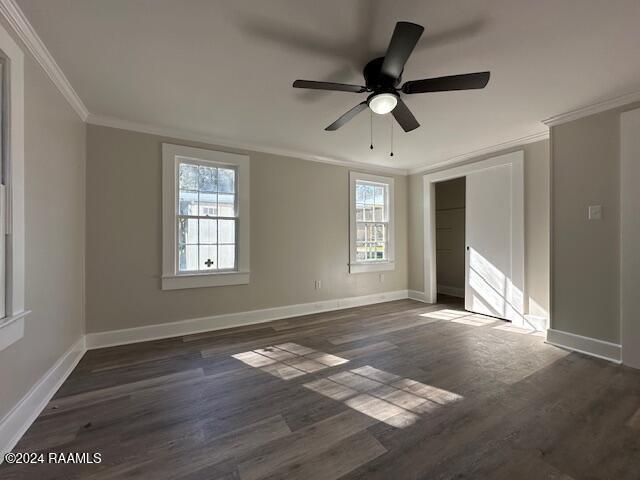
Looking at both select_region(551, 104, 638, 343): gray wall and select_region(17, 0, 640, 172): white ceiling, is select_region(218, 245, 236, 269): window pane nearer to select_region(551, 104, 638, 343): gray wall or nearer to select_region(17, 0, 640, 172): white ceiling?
select_region(17, 0, 640, 172): white ceiling

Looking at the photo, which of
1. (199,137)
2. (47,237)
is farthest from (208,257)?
(47,237)

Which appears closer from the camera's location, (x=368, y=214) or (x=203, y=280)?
(x=203, y=280)

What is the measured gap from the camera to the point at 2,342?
1.46 m

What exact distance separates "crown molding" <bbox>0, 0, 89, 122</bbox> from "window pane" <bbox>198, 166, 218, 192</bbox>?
130 centimetres

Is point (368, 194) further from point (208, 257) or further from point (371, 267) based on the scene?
point (208, 257)

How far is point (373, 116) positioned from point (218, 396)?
2904mm

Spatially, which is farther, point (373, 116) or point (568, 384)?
point (373, 116)

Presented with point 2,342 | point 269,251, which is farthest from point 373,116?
point 2,342

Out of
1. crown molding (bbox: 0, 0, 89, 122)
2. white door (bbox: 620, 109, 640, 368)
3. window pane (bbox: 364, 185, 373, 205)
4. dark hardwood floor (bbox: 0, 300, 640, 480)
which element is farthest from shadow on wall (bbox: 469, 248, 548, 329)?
crown molding (bbox: 0, 0, 89, 122)

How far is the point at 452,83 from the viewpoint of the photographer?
5.76ft

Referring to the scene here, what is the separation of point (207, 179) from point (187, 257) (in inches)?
40.6

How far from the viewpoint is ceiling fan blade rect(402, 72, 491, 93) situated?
167 cm

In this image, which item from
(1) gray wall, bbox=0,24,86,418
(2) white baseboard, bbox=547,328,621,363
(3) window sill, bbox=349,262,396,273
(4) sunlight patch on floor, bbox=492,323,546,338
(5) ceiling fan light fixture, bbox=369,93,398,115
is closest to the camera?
(1) gray wall, bbox=0,24,86,418

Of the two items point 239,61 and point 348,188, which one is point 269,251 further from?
point 239,61
